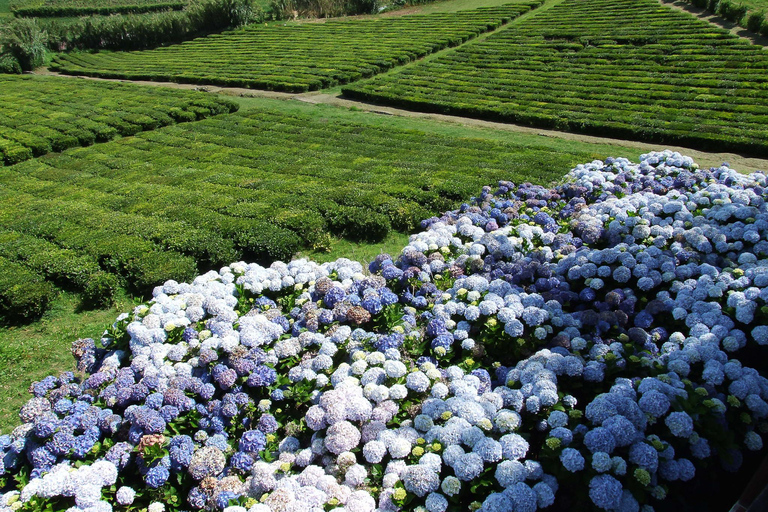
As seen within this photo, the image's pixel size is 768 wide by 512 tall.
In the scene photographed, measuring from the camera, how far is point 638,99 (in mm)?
17891

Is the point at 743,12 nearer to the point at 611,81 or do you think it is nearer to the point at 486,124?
the point at 611,81

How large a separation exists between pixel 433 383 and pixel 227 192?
7.80 meters

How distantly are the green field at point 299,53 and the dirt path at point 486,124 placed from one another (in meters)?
0.83

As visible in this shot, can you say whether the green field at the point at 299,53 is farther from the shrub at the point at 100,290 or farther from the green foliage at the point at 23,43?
the shrub at the point at 100,290

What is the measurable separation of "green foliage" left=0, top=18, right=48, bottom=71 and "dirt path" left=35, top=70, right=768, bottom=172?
34.4ft

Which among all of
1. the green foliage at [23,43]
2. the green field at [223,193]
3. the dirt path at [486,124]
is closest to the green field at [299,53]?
the dirt path at [486,124]

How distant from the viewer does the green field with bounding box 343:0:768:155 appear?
15477mm

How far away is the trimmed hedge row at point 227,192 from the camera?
8.80 m

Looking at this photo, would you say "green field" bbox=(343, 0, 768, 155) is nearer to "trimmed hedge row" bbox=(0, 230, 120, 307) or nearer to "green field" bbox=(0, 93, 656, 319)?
"green field" bbox=(0, 93, 656, 319)

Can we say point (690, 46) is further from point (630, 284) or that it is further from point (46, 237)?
point (46, 237)

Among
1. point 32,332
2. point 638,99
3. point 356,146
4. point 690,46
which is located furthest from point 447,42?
point 32,332

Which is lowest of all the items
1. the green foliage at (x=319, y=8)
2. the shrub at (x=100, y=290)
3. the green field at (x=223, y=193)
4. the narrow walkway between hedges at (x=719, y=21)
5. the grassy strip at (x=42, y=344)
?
the grassy strip at (x=42, y=344)

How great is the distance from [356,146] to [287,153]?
2.02m

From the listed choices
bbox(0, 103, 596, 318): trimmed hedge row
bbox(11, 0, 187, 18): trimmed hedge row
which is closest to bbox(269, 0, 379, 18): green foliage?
bbox(11, 0, 187, 18): trimmed hedge row
